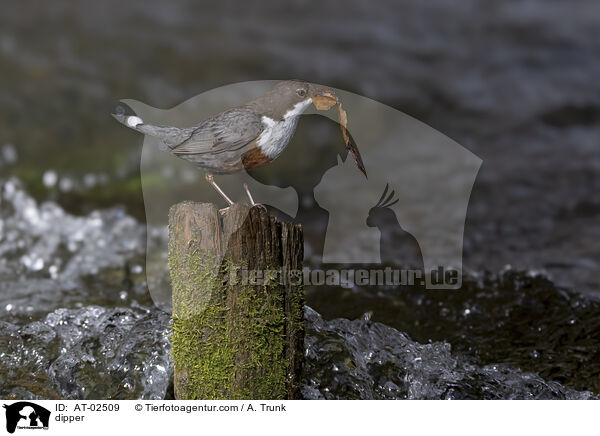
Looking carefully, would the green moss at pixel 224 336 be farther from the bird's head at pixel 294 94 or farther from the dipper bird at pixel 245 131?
the bird's head at pixel 294 94

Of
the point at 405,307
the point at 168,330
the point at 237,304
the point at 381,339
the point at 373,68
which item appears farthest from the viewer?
the point at 373,68

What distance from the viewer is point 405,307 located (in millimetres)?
4105

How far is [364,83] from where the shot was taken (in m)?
9.69

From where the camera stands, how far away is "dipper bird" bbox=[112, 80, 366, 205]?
6.37 ft

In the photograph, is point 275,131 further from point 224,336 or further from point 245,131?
point 224,336

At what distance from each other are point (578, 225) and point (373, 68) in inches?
189

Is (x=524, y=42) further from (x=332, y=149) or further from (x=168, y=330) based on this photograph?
(x=168, y=330)

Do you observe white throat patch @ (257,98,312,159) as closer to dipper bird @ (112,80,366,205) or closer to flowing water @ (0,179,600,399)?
dipper bird @ (112,80,366,205)

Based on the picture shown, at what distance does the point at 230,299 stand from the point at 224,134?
65cm

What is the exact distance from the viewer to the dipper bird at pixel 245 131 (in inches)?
76.4
